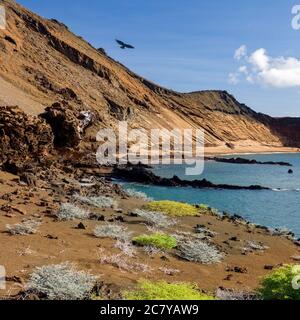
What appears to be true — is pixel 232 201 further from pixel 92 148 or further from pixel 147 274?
pixel 92 148

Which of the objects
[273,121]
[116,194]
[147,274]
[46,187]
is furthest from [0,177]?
[273,121]

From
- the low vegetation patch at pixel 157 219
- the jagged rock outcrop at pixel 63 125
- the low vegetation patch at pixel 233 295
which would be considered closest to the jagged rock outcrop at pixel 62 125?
the jagged rock outcrop at pixel 63 125

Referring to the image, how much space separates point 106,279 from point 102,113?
90.0 metres

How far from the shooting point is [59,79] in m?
103

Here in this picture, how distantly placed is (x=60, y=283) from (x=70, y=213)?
9055 millimetres

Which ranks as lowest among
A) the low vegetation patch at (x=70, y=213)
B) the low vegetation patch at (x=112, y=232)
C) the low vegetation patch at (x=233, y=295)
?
the low vegetation patch at (x=233, y=295)

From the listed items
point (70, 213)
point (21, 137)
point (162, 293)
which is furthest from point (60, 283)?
point (21, 137)

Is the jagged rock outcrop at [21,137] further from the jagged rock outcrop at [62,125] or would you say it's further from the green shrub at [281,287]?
the green shrub at [281,287]

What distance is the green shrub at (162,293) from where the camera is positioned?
9.98 m

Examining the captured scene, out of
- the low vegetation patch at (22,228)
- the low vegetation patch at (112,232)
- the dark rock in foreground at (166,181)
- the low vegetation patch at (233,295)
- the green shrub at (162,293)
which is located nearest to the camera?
the green shrub at (162,293)

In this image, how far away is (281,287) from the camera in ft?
34.5

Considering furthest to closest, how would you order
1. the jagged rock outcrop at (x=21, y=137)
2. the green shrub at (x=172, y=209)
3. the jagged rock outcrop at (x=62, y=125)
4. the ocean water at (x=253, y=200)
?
the jagged rock outcrop at (x=62, y=125), the ocean water at (x=253, y=200), the jagged rock outcrop at (x=21, y=137), the green shrub at (x=172, y=209)

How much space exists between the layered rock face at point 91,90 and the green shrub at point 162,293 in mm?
59379

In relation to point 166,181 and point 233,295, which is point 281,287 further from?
point 166,181
